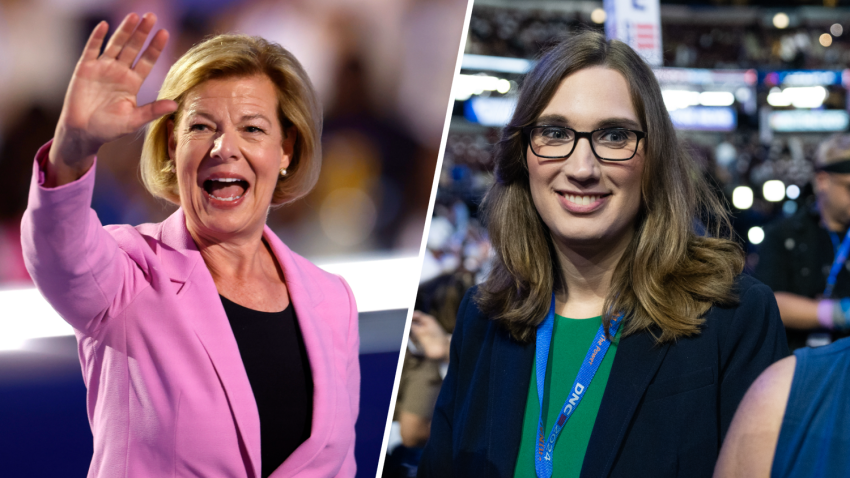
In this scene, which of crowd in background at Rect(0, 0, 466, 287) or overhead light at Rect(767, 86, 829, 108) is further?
overhead light at Rect(767, 86, 829, 108)

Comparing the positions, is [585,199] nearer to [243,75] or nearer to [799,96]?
[243,75]

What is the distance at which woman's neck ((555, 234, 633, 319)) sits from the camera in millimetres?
1567

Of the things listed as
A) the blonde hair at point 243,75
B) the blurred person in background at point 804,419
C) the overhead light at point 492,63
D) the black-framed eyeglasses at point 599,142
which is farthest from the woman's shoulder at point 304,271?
the overhead light at point 492,63

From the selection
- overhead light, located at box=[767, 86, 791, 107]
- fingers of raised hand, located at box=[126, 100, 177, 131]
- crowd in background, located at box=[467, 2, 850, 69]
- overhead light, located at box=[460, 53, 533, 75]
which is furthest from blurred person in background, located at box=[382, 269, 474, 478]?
overhead light, located at box=[767, 86, 791, 107]

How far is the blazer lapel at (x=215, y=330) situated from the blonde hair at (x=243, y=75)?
0.59 feet

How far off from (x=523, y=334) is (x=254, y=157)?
0.79 m

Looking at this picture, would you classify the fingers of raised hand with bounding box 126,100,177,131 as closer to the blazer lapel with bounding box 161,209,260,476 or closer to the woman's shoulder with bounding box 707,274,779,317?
the blazer lapel with bounding box 161,209,260,476

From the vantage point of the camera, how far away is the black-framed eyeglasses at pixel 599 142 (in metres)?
1.46

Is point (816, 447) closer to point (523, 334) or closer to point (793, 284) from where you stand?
point (523, 334)

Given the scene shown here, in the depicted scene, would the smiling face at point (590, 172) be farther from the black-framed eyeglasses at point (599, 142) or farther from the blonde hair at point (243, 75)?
the blonde hair at point (243, 75)

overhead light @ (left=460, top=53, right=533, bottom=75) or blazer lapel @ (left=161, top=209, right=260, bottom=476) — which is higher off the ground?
overhead light @ (left=460, top=53, right=533, bottom=75)

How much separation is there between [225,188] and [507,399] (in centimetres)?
85

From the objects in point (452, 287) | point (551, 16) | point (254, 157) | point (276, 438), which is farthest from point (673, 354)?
point (551, 16)

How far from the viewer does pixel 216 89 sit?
1639 millimetres
